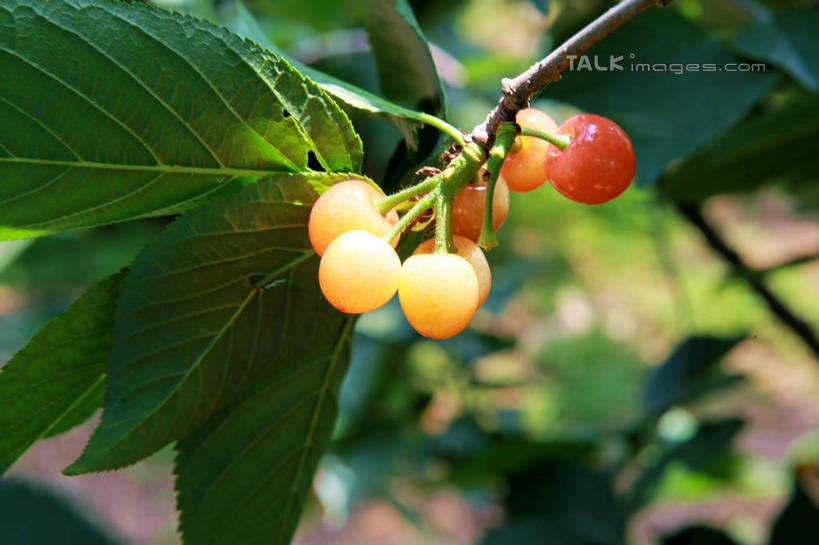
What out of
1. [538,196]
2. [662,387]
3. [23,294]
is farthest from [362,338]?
[23,294]

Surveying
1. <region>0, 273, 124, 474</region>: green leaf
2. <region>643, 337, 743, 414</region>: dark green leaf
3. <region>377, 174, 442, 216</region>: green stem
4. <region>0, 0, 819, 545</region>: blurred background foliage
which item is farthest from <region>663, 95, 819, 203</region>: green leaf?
<region>0, 273, 124, 474</region>: green leaf

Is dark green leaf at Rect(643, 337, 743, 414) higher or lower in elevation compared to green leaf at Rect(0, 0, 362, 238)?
lower

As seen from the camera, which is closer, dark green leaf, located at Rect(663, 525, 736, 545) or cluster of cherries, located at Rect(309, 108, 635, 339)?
cluster of cherries, located at Rect(309, 108, 635, 339)

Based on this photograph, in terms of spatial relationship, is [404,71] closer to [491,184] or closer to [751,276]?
[491,184]

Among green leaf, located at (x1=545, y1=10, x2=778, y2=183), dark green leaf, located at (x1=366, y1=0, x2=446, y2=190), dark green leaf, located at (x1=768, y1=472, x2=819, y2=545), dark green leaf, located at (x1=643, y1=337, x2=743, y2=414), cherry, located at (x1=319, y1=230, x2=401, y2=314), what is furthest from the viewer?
dark green leaf, located at (x1=643, y1=337, x2=743, y2=414)

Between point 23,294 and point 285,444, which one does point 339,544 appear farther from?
point 285,444

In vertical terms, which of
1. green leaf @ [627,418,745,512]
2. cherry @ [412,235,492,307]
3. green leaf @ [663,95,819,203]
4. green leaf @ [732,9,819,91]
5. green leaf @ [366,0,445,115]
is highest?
green leaf @ [732,9,819,91]

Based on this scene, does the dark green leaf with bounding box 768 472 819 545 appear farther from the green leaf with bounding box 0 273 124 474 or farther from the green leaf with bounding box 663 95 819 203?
the green leaf with bounding box 0 273 124 474
